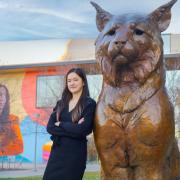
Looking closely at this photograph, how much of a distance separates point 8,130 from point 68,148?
58.7 ft

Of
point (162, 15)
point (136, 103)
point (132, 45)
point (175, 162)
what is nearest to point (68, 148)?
point (136, 103)

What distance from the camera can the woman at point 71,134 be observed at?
3115mm

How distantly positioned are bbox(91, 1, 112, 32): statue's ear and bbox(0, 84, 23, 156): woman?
17.6m

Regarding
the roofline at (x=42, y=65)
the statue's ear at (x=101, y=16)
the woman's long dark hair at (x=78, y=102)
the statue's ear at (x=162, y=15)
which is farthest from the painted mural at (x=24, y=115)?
the statue's ear at (x=162, y=15)

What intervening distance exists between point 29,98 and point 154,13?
17834 mm

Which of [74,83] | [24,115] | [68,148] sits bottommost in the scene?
[24,115]

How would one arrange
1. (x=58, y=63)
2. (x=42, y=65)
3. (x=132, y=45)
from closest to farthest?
1. (x=132, y=45)
2. (x=58, y=63)
3. (x=42, y=65)

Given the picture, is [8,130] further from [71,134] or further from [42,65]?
[71,134]

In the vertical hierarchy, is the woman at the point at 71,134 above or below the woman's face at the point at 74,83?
below

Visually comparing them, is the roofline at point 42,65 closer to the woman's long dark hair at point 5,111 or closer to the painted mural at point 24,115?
the painted mural at point 24,115

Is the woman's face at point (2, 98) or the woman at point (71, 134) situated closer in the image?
the woman at point (71, 134)

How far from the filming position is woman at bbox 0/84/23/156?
20.4 meters

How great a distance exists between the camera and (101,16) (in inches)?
125

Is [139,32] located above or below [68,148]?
above
